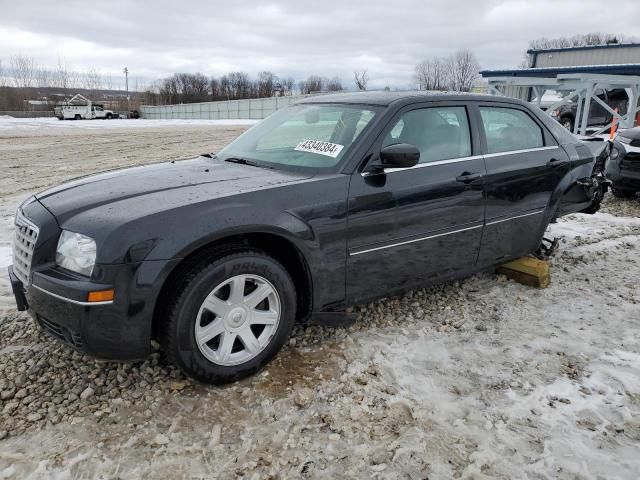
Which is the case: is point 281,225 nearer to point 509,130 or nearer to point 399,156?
point 399,156

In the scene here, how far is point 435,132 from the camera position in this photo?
12.0ft

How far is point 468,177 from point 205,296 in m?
2.11

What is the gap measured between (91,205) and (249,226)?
867 millimetres

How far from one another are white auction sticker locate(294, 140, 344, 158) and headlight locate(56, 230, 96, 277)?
1.54 m

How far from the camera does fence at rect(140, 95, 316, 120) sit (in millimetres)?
51156

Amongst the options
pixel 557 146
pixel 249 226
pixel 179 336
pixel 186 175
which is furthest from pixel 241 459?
pixel 557 146

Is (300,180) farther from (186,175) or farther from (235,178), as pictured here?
(186,175)

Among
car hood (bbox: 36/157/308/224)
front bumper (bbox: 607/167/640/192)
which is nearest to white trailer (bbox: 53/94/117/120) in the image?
front bumper (bbox: 607/167/640/192)

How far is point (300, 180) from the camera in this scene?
3.05m

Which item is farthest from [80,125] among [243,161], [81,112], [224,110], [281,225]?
[281,225]

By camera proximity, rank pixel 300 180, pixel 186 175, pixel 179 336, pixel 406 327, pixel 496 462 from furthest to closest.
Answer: pixel 406 327
pixel 186 175
pixel 300 180
pixel 179 336
pixel 496 462

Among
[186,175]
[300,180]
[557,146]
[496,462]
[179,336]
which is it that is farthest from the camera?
[557,146]

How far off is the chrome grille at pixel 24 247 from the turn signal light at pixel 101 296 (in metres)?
0.49

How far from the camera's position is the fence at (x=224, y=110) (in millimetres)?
51156
